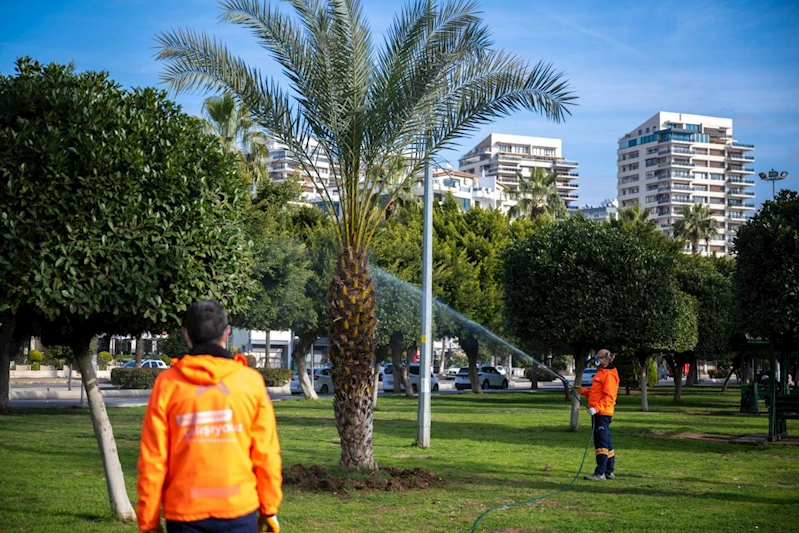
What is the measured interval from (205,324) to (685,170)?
160 meters

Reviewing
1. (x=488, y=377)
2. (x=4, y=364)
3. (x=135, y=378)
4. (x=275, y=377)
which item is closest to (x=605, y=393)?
(x=4, y=364)

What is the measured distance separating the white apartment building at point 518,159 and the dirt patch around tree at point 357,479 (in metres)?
155

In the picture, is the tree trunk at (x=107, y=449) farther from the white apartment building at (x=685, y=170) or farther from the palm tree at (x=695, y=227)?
the white apartment building at (x=685, y=170)

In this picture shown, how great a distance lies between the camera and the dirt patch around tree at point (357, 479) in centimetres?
1265

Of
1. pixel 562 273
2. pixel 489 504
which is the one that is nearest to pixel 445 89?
pixel 489 504

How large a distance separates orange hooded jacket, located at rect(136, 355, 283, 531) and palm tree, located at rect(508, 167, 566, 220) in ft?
205

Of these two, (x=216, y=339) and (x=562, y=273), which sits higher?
(x=562, y=273)

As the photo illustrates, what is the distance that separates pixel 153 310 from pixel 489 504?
5.13 m

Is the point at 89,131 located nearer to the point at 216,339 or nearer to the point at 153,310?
the point at 153,310

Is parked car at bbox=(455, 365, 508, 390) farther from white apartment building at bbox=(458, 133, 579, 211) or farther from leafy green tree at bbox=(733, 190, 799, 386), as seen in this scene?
white apartment building at bbox=(458, 133, 579, 211)

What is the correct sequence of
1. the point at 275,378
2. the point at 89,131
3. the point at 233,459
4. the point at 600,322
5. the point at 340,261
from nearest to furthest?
the point at 233,459, the point at 89,131, the point at 340,261, the point at 600,322, the point at 275,378

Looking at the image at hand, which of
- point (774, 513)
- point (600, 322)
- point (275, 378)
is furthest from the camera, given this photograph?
point (275, 378)

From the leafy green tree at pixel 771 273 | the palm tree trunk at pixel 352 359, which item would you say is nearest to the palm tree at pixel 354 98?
the palm tree trunk at pixel 352 359

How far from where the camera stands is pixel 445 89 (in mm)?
14188
